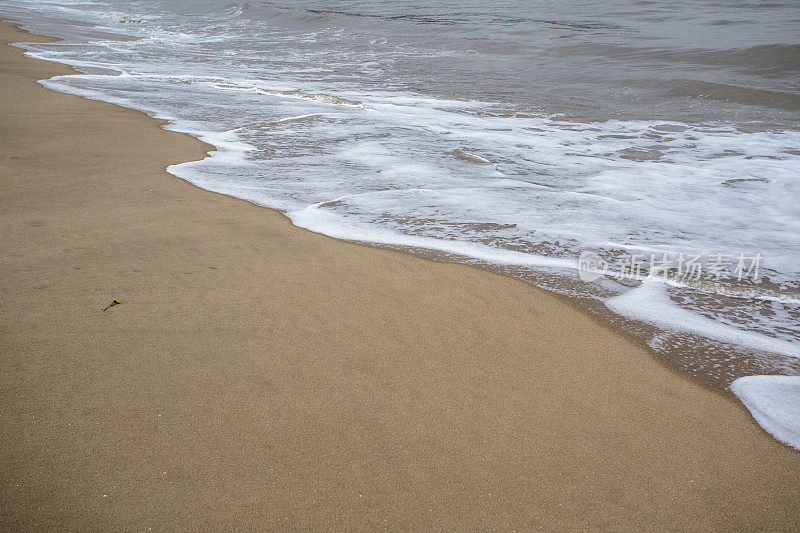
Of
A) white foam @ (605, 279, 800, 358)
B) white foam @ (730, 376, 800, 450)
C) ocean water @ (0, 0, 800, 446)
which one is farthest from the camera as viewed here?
ocean water @ (0, 0, 800, 446)

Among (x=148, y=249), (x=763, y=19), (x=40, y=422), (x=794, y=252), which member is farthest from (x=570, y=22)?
(x=40, y=422)

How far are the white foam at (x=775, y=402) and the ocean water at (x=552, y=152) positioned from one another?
3 cm

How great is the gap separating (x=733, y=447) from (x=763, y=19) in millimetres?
17963

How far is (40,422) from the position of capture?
160cm

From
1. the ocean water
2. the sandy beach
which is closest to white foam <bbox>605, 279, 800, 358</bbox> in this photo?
the ocean water

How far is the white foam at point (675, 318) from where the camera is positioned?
2.28 metres

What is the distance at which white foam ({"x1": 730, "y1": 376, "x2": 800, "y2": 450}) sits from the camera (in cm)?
179

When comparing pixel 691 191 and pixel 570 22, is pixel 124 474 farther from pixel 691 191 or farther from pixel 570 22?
pixel 570 22

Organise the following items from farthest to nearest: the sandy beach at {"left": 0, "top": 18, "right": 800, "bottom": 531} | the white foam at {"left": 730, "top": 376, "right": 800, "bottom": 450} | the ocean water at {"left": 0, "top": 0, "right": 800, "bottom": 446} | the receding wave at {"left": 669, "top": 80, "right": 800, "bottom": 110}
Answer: the receding wave at {"left": 669, "top": 80, "right": 800, "bottom": 110}, the ocean water at {"left": 0, "top": 0, "right": 800, "bottom": 446}, the white foam at {"left": 730, "top": 376, "right": 800, "bottom": 450}, the sandy beach at {"left": 0, "top": 18, "right": 800, "bottom": 531}
